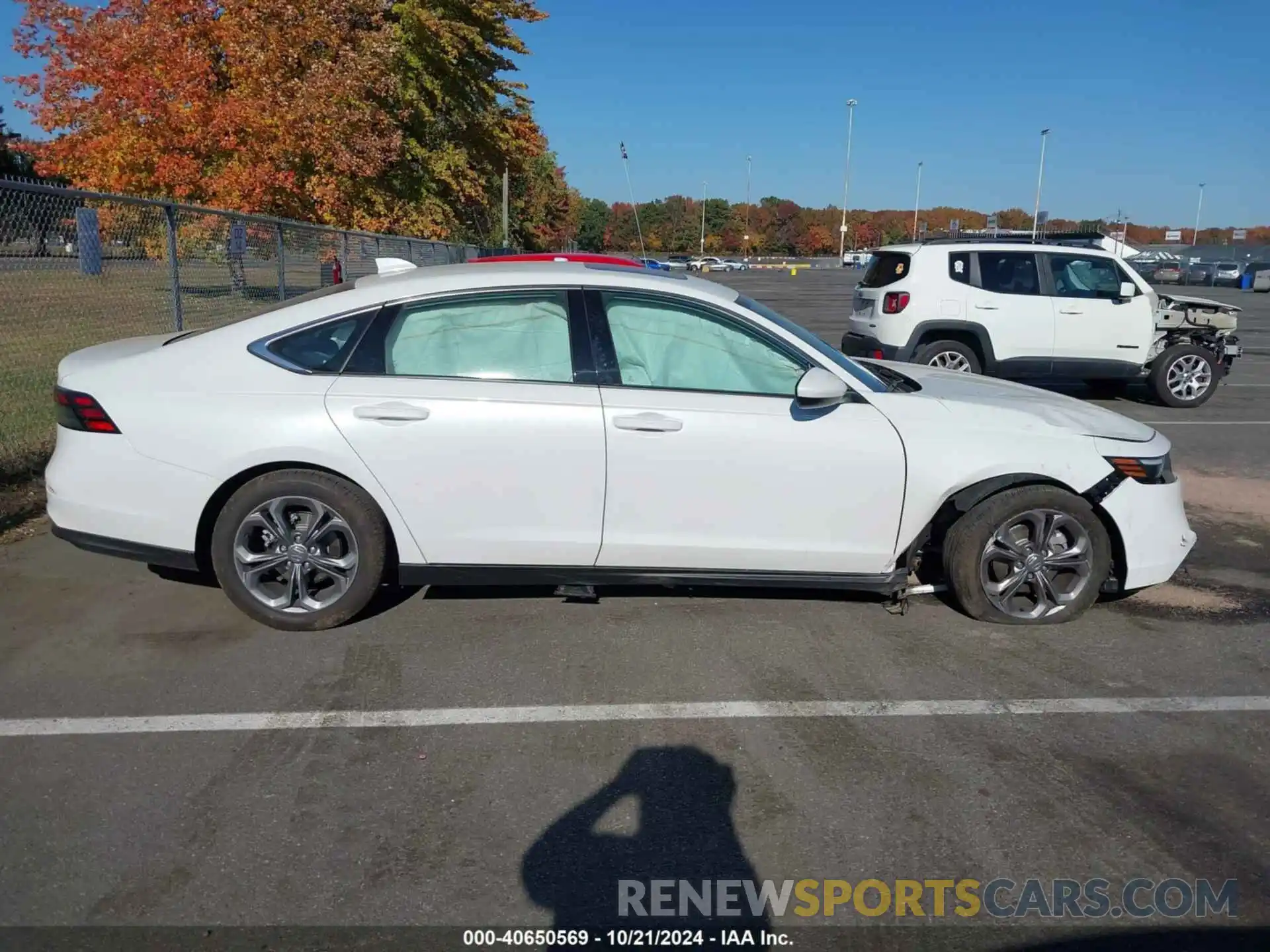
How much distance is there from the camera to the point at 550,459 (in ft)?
13.8

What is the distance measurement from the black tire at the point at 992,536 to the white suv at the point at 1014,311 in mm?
6400

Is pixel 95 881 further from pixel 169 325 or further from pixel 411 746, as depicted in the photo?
pixel 169 325

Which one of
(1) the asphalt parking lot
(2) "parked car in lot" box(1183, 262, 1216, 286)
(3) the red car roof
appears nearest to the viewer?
(1) the asphalt parking lot

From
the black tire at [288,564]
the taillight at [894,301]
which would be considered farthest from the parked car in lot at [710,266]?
the black tire at [288,564]

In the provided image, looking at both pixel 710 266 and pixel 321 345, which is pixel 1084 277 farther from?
pixel 710 266

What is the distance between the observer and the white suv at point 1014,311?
10.8 metres

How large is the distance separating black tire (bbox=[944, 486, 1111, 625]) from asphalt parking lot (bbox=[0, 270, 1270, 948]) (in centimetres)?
11

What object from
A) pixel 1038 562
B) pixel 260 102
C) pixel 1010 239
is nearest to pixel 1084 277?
pixel 1010 239

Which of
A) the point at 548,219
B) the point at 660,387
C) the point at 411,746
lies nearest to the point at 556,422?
the point at 660,387

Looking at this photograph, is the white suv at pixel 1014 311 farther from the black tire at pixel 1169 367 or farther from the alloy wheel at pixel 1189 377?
the alloy wheel at pixel 1189 377

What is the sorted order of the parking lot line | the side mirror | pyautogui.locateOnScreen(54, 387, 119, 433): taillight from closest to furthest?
the parking lot line < the side mirror < pyautogui.locateOnScreen(54, 387, 119, 433): taillight

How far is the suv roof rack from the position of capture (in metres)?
11.1

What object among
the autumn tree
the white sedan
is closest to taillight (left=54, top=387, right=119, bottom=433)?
the white sedan

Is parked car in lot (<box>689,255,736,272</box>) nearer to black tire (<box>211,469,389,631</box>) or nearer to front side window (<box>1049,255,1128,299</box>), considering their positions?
front side window (<box>1049,255,1128,299</box>)
